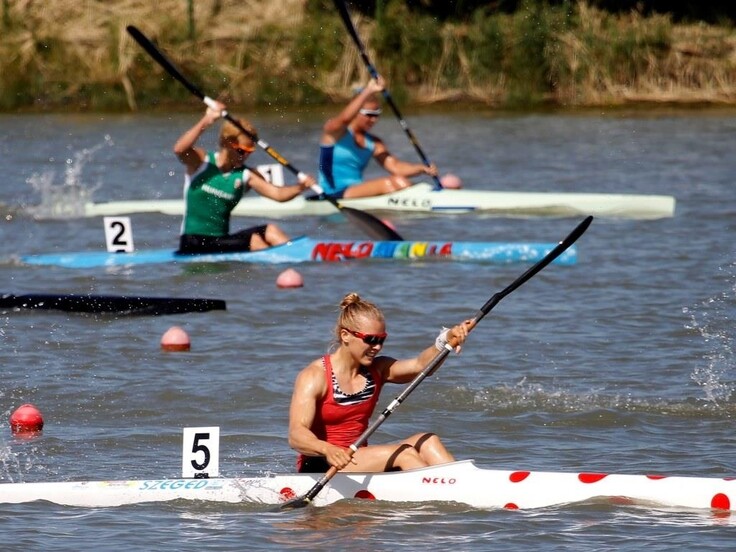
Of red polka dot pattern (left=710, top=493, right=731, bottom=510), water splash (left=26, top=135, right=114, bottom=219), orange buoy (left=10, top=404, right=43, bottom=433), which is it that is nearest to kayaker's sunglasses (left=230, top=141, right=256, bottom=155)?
orange buoy (left=10, top=404, right=43, bottom=433)

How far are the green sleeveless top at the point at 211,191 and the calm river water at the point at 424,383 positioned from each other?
527 millimetres

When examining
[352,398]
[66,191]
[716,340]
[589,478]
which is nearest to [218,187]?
[716,340]

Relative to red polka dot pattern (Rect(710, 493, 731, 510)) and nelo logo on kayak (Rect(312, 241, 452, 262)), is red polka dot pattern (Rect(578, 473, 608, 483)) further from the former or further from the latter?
nelo logo on kayak (Rect(312, 241, 452, 262))

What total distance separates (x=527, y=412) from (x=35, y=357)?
3.61 metres

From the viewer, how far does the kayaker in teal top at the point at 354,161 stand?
53.4 ft

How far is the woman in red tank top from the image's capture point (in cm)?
671

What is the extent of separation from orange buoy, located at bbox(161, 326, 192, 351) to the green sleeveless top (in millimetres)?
2470

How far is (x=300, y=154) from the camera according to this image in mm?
23094

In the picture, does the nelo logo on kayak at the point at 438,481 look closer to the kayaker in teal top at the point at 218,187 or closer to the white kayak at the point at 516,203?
the kayaker in teal top at the point at 218,187

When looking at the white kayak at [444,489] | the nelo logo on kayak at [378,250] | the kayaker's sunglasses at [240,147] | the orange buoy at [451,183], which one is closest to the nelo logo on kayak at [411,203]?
the orange buoy at [451,183]

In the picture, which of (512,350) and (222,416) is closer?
(222,416)

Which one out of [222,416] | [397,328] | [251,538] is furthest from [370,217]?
[251,538]

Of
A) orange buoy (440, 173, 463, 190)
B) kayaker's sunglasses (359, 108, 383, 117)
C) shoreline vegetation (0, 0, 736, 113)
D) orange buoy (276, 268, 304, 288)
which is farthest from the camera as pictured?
shoreline vegetation (0, 0, 736, 113)

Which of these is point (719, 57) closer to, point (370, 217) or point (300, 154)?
point (300, 154)
